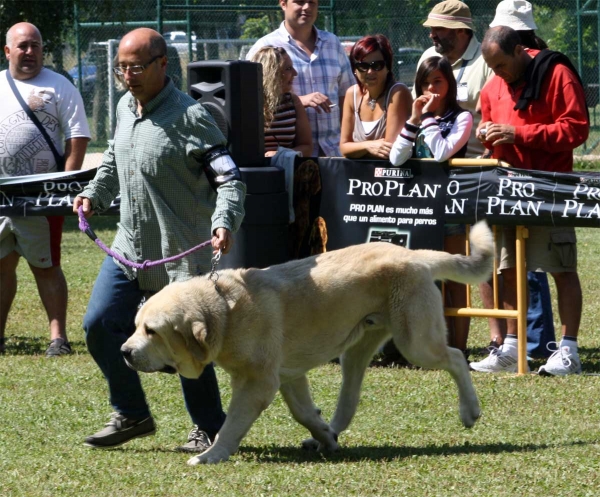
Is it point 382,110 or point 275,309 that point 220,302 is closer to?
point 275,309

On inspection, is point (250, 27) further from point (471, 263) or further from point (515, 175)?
point (471, 263)

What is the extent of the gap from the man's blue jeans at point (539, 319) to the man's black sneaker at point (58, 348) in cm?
354

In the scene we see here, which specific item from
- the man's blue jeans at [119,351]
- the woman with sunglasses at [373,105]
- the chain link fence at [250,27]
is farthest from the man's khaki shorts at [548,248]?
the chain link fence at [250,27]

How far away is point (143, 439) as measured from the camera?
237 inches

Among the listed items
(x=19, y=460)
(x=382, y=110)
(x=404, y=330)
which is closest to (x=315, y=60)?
(x=382, y=110)

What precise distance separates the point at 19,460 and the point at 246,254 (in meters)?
2.63

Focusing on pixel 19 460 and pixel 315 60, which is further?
pixel 315 60

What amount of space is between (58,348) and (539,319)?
3.68m

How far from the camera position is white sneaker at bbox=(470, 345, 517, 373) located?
7.52 meters

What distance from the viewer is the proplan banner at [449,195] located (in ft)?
23.4

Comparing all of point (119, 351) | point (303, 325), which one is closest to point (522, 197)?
point (303, 325)

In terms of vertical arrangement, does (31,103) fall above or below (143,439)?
above

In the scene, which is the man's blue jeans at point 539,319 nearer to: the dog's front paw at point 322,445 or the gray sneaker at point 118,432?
the dog's front paw at point 322,445

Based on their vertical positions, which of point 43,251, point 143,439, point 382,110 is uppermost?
point 382,110
